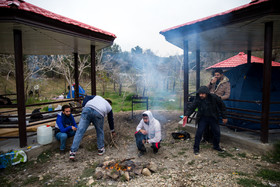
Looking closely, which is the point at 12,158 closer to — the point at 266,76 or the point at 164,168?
the point at 164,168

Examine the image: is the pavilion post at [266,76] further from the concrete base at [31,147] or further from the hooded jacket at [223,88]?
the concrete base at [31,147]

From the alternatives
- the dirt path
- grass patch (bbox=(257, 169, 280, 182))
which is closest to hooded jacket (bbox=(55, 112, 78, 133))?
the dirt path

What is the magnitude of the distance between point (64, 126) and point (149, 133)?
2.22 m

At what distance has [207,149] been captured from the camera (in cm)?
459

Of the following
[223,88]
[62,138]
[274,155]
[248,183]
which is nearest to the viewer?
[248,183]

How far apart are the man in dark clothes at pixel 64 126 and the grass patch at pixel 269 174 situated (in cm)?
417

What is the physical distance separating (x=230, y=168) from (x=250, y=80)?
301 centimetres

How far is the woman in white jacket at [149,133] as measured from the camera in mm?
4305

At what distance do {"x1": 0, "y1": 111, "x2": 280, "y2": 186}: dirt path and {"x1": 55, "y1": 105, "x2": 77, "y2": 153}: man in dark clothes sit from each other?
37 cm

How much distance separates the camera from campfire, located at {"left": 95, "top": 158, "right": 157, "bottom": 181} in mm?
3318

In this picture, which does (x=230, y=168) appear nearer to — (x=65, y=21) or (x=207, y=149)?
(x=207, y=149)

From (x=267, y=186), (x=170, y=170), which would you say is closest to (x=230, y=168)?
→ (x=267, y=186)

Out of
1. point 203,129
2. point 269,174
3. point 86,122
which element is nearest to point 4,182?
point 86,122

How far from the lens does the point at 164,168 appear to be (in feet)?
12.2
